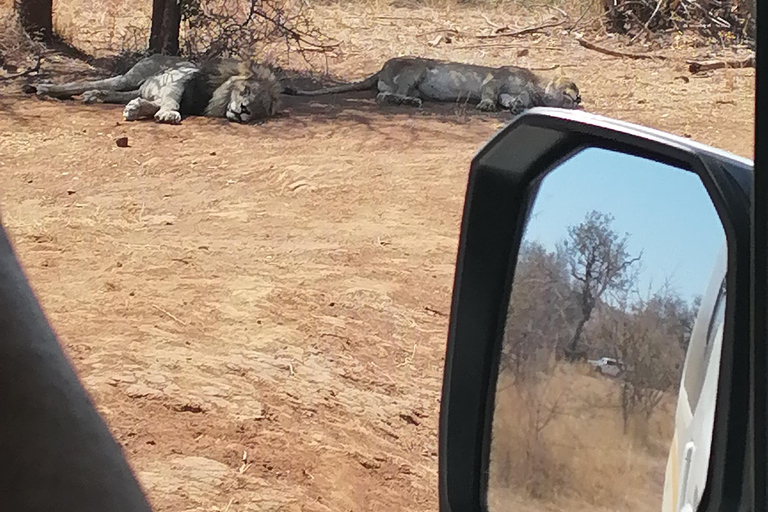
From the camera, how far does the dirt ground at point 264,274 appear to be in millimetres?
2686

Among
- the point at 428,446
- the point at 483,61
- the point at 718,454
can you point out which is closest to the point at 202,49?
the point at 483,61

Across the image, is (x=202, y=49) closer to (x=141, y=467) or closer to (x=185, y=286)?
(x=185, y=286)

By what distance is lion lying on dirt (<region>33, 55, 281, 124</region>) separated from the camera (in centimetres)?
648

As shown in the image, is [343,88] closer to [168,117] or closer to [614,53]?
[168,117]

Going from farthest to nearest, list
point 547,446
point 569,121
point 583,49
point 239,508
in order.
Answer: point 583,49, point 239,508, point 547,446, point 569,121

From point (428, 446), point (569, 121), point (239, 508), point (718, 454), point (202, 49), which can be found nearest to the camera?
point (718, 454)

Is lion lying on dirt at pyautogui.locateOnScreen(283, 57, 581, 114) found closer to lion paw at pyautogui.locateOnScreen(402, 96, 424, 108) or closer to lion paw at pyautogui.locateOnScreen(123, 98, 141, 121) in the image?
lion paw at pyautogui.locateOnScreen(402, 96, 424, 108)

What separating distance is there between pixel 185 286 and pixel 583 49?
645cm

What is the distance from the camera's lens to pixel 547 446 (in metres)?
1.25

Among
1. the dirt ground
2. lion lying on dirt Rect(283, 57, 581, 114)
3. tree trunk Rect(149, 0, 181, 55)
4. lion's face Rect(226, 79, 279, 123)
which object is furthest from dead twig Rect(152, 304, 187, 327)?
tree trunk Rect(149, 0, 181, 55)

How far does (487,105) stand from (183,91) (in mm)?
2285

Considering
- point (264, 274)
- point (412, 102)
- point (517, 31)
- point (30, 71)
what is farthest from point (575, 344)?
point (517, 31)

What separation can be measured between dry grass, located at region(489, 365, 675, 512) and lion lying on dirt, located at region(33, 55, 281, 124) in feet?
17.9

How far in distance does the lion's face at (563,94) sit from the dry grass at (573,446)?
6135mm
